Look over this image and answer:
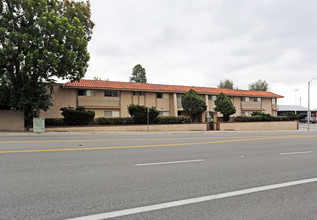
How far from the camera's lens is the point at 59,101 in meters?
26.2

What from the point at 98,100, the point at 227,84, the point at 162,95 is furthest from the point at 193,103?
the point at 227,84

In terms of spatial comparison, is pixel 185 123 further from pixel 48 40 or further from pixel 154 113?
pixel 48 40

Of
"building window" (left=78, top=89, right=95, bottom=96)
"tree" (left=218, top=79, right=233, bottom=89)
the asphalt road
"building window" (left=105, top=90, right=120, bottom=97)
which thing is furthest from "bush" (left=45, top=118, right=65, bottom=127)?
"tree" (left=218, top=79, right=233, bottom=89)

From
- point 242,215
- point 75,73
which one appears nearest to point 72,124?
point 75,73

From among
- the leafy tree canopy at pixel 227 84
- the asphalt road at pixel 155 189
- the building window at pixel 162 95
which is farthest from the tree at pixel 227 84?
the asphalt road at pixel 155 189

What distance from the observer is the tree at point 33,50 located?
1725 cm

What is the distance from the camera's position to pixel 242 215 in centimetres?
342

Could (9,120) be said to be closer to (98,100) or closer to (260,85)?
(98,100)

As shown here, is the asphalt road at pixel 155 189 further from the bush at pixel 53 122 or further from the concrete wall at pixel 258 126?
the concrete wall at pixel 258 126

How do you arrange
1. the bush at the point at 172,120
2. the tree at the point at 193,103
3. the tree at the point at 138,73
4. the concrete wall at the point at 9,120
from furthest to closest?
1. the tree at the point at 138,73
2. the tree at the point at 193,103
3. the bush at the point at 172,120
4. the concrete wall at the point at 9,120

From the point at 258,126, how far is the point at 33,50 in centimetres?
3030

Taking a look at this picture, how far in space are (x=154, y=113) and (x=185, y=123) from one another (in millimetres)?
4792

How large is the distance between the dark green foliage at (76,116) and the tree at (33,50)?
7.21 feet

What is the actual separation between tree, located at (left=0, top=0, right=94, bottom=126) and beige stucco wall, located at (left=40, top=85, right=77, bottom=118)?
5440 mm
